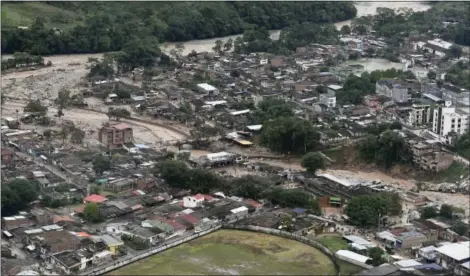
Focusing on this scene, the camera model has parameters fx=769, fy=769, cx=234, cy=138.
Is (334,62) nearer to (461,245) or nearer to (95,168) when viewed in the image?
(95,168)

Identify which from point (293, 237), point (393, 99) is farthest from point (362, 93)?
point (293, 237)

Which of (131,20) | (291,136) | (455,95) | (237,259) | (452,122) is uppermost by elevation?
(131,20)

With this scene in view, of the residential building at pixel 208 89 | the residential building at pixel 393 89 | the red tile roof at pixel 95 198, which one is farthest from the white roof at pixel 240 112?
the red tile roof at pixel 95 198

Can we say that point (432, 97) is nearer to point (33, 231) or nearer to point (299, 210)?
point (299, 210)

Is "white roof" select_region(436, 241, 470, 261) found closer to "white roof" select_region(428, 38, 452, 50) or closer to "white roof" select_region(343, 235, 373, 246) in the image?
"white roof" select_region(343, 235, 373, 246)

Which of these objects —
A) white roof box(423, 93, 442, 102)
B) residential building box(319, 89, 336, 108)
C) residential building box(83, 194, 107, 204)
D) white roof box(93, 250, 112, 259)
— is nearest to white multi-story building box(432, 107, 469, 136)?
white roof box(423, 93, 442, 102)

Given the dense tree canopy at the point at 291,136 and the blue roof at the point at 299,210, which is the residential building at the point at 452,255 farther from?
the dense tree canopy at the point at 291,136

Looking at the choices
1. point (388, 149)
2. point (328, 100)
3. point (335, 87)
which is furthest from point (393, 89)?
point (388, 149)
